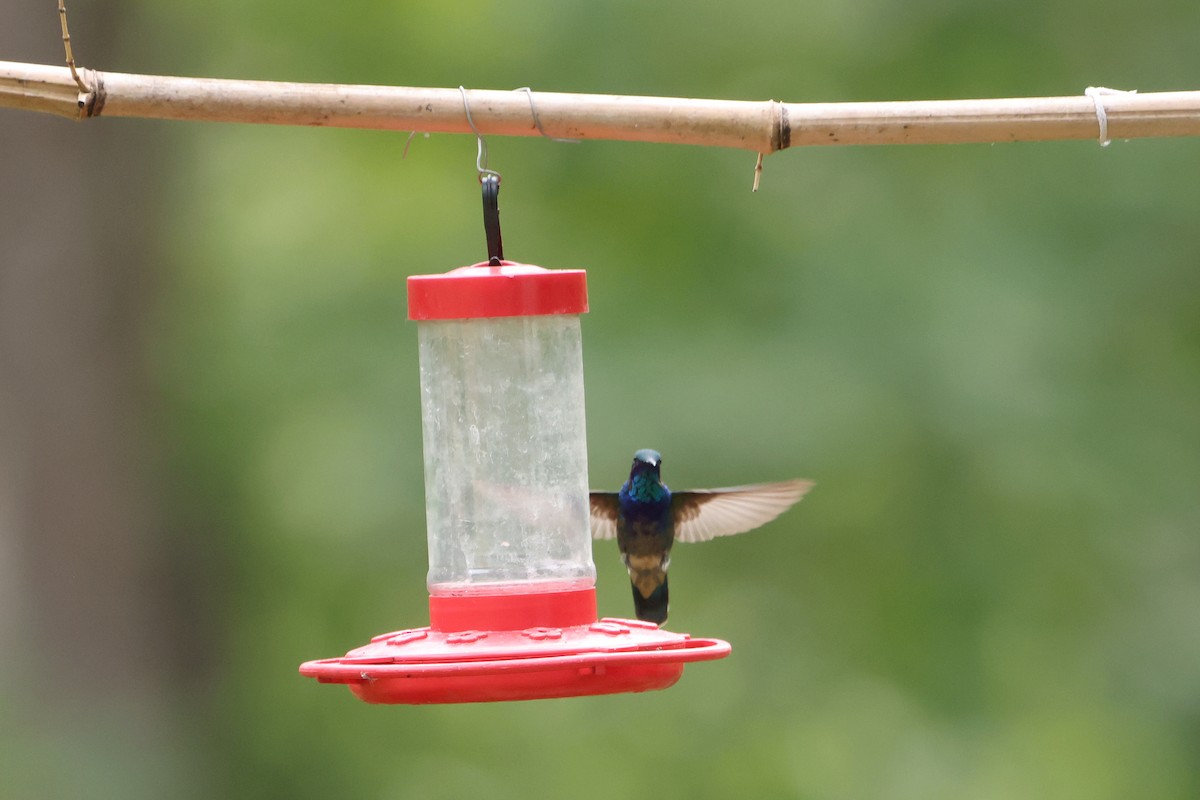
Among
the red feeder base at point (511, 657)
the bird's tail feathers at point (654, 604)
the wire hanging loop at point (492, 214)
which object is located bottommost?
the bird's tail feathers at point (654, 604)

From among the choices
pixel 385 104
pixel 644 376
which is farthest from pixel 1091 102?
pixel 644 376

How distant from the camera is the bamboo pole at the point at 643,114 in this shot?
10.1 ft

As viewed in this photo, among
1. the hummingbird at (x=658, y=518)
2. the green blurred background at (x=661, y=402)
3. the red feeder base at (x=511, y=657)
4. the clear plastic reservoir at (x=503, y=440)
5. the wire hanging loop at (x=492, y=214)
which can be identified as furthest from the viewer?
the green blurred background at (x=661, y=402)

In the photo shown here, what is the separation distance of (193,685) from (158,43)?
3.65m

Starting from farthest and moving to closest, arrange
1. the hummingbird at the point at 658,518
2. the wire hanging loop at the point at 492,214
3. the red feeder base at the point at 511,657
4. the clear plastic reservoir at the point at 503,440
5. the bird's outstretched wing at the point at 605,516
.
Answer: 1. the bird's outstretched wing at the point at 605,516
2. the hummingbird at the point at 658,518
3. the clear plastic reservoir at the point at 503,440
4. the wire hanging loop at the point at 492,214
5. the red feeder base at the point at 511,657

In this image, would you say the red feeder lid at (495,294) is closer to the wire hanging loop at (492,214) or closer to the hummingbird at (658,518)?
the wire hanging loop at (492,214)

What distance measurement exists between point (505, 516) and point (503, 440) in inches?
6.7

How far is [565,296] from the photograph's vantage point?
133 inches

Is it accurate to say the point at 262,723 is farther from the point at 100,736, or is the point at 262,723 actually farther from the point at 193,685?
the point at 100,736

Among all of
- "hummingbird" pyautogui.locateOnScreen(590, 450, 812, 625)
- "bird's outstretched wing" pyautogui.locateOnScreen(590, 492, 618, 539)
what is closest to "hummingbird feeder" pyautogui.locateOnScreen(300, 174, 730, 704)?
"hummingbird" pyautogui.locateOnScreen(590, 450, 812, 625)

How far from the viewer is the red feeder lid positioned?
3.33m

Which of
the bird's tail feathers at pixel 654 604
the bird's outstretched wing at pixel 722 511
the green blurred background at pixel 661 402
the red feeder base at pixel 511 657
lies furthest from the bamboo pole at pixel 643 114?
the green blurred background at pixel 661 402

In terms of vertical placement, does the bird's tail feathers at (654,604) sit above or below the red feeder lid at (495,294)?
below

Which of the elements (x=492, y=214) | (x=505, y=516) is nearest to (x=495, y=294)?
(x=492, y=214)
